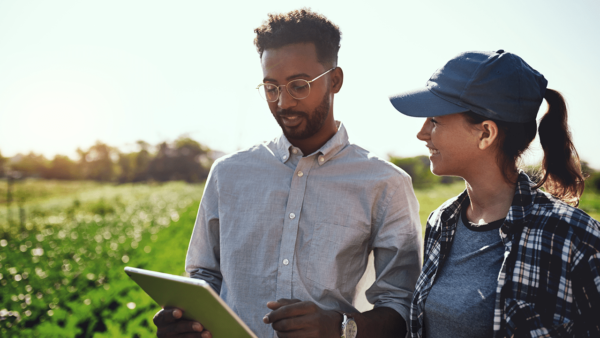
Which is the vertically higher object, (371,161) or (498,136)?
(498,136)

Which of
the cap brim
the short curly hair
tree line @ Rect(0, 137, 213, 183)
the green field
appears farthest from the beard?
tree line @ Rect(0, 137, 213, 183)

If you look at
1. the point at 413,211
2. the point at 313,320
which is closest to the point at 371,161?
the point at 413,211

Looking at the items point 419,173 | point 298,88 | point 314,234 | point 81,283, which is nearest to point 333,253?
point 314,234

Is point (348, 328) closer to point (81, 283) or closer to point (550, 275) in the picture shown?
point (550, 275)

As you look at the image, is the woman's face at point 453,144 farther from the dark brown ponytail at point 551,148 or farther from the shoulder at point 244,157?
the shoulder at point 244,157

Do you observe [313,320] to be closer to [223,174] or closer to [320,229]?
[320,229]

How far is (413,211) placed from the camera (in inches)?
79.6

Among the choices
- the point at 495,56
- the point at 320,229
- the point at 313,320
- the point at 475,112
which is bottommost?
the point at 313,320

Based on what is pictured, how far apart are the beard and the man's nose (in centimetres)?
3

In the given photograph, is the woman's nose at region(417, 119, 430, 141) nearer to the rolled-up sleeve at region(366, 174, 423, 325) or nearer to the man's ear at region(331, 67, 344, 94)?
the rolled-up sleeve at region(366, 174, 423, 325)

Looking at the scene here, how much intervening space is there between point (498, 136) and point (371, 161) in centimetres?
62

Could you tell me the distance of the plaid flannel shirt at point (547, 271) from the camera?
4.22 ft

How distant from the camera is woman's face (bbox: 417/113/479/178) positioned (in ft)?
5.61

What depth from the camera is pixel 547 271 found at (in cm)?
136
